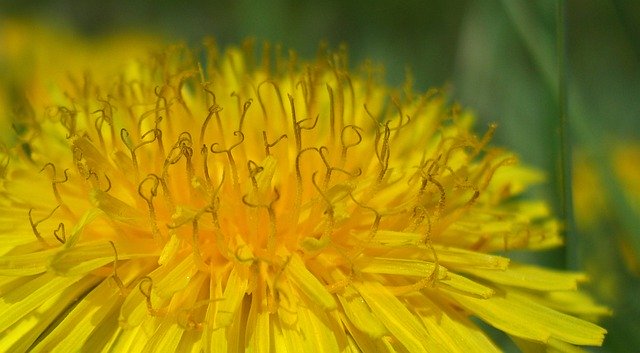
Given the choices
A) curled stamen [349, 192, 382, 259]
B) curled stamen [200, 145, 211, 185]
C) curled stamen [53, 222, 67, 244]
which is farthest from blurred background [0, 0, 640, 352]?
curled stamen [53, 222, 67, 244]

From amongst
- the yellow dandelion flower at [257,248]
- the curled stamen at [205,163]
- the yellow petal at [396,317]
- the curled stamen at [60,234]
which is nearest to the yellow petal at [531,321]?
the yellow dandelion flower at [257,248]

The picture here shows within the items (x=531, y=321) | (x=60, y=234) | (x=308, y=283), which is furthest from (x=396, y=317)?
(x=60, y=234)

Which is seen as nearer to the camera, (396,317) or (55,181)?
(396,317)

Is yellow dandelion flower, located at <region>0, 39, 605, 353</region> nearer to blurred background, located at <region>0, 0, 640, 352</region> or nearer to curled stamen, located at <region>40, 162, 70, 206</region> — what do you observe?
curled stamen, located at <region>40, 162, 70, 206</region>

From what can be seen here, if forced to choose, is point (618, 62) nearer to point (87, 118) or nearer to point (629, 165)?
point (629, 165)

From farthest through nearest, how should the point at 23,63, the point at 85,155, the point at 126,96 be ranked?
the point at 23,63, the point at 126,96, the point at 85,155

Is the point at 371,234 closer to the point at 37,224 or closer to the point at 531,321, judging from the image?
the point at 531,321

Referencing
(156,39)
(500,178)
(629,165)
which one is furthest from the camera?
(156,39)

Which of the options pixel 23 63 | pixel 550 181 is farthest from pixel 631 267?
pixel 23 63
